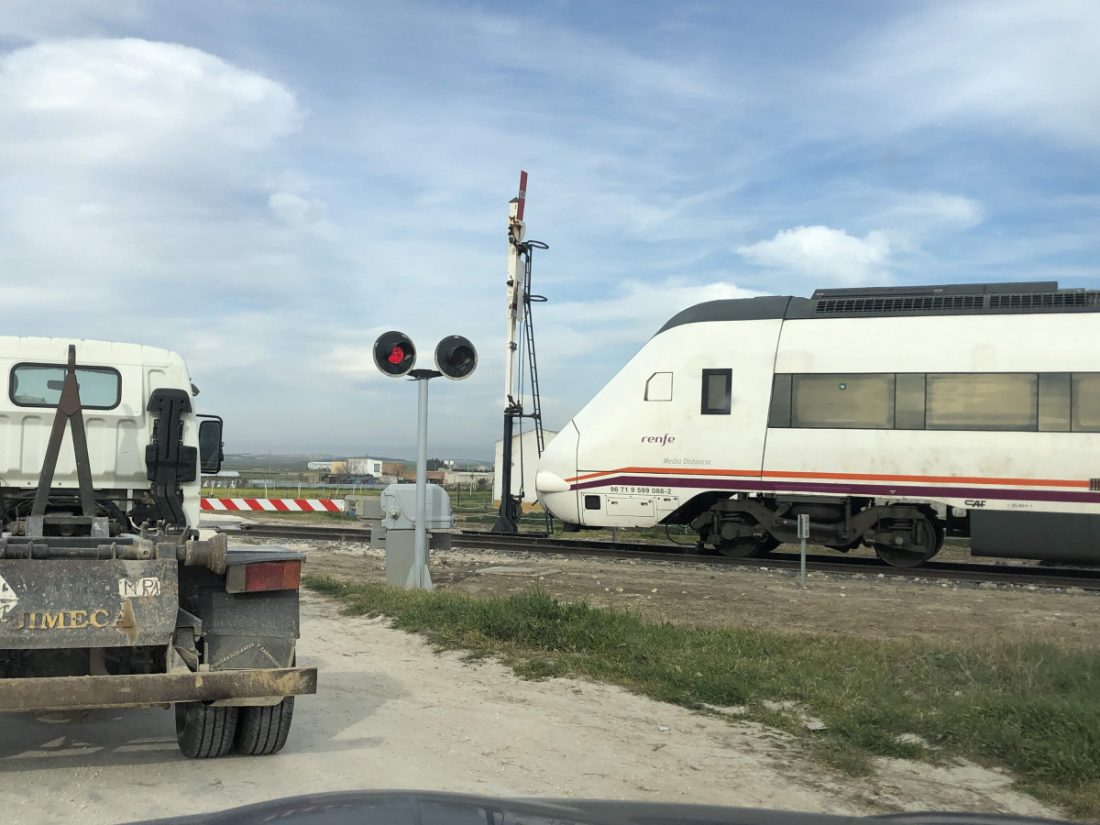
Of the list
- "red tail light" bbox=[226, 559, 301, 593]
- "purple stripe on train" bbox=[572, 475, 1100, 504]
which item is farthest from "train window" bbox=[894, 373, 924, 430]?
"red tail light" bbox=[226, 559, 301, 593]

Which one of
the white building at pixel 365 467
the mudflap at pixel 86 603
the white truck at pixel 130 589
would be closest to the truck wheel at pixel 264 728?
the white truck at pixel 130 589

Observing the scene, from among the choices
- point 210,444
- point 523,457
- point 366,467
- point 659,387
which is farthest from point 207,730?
point 366,467

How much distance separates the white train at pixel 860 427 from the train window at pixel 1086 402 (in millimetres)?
19

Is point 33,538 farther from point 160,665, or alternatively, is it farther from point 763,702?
point 763,702

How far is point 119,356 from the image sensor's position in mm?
6641

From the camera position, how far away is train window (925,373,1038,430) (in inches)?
555

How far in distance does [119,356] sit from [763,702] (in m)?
4.76

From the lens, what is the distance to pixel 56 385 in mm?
6531

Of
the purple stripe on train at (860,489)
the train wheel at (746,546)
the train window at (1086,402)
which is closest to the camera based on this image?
the train window at (1086,402)

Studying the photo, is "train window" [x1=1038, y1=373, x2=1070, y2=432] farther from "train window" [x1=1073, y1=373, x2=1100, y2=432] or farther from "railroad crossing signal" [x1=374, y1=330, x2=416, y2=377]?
"railroad crossing signal" [x1=374, y1=330, x2=416, y2=377]

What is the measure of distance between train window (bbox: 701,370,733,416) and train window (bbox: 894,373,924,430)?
2.48m

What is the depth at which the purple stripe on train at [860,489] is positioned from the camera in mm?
13797

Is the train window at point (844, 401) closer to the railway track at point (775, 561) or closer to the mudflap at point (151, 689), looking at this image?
the railway track at point (775, 561)

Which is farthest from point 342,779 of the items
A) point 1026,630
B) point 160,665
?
point 1026,630
